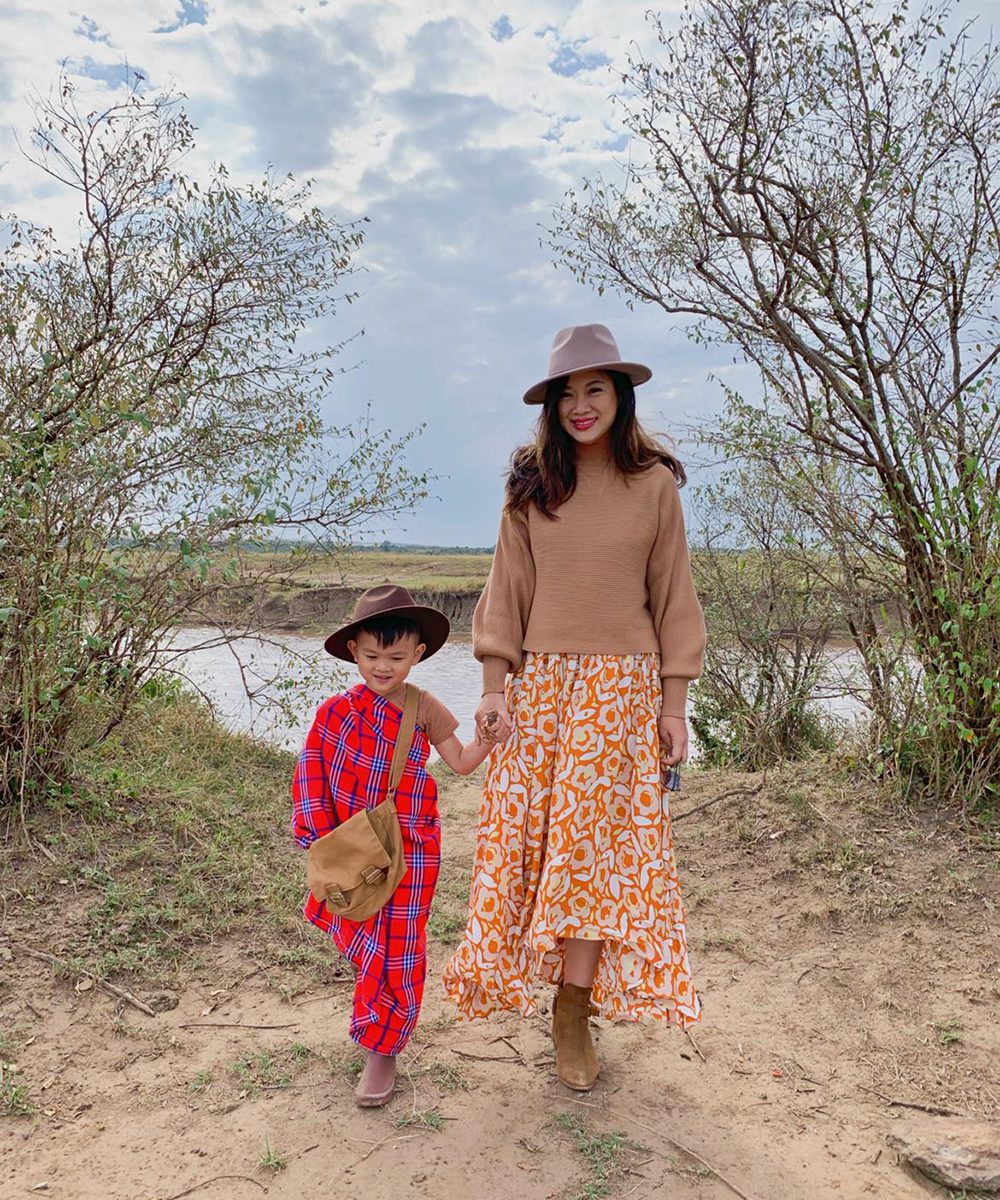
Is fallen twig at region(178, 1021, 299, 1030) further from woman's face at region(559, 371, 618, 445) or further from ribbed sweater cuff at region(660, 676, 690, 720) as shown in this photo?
woman's face at region(559, 371, 618, 445)

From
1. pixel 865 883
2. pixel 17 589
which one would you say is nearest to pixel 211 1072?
pixel 17 589

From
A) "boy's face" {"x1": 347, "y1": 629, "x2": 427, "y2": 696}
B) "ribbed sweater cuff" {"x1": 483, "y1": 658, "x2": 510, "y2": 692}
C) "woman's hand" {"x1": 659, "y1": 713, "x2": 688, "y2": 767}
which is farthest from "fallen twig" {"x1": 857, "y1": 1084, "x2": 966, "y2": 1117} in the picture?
"boy's face" {"x1": 347, "y1": 629, "x2": 427, "y2": 696}

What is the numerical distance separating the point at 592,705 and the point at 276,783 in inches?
128

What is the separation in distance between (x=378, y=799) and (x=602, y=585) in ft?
2.71

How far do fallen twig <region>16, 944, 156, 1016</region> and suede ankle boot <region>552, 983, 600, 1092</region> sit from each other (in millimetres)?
1331

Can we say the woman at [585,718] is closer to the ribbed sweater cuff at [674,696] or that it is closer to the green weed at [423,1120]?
the ribbed sweater cuff at [674,696]

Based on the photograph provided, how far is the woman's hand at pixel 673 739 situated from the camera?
2.40 meters

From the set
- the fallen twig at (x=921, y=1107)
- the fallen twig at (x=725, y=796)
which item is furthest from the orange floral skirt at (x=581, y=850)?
the fallen twig at (x=725, y=796)

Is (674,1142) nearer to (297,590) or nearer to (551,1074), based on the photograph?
(551,1074)

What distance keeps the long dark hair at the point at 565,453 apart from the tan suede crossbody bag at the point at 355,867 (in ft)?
3.14

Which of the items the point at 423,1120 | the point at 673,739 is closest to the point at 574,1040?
the point at 423,1120

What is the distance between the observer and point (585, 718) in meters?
2.36

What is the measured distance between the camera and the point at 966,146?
4.11 m

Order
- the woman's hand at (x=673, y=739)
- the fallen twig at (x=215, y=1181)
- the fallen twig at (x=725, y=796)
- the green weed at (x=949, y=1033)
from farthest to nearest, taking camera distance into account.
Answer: the fallen twig at (x=725, y=796) → the green weed at (x=949, y=1033) → the woman's hand at (x=673, y=739) → the fallen twig at (x=215, y=1181)
